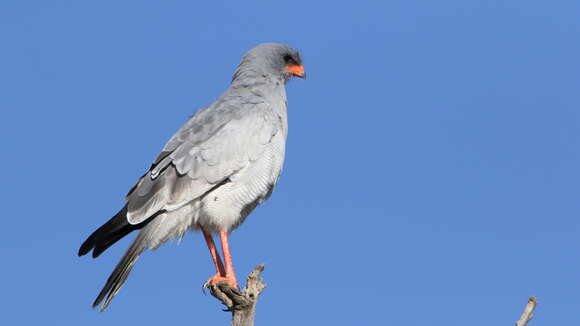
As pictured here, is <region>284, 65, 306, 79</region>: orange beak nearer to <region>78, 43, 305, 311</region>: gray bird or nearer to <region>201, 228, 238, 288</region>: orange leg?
<region>78, 43, 305, 311</region>: gray bird

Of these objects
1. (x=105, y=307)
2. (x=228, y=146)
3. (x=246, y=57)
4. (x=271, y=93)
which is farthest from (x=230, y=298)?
(x=246, y=57)

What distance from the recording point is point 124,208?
7328 millimetres

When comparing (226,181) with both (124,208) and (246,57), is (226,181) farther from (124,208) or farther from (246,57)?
(246,57)

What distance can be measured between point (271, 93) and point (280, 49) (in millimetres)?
732

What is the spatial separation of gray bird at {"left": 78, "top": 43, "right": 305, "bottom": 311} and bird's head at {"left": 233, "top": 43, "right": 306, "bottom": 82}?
2.64 feet

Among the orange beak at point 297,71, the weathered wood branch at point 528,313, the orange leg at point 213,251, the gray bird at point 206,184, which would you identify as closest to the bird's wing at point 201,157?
the gray bird at point 206,184

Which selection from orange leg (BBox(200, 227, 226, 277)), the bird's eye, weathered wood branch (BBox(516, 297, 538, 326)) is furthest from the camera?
the bird's eye

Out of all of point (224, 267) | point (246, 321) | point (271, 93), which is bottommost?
point (246, 321)

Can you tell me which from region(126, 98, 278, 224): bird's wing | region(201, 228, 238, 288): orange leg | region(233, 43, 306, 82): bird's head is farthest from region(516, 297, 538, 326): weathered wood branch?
region(233, 43, 306, 82): bird's head

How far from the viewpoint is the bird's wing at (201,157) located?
23.6 feet

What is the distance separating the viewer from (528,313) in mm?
4684

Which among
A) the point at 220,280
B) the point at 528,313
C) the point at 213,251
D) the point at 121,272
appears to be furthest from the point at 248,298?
the point at 528,313

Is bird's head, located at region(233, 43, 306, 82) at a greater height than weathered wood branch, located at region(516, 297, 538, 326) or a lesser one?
greater

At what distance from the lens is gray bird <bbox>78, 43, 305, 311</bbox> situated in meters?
7.18
